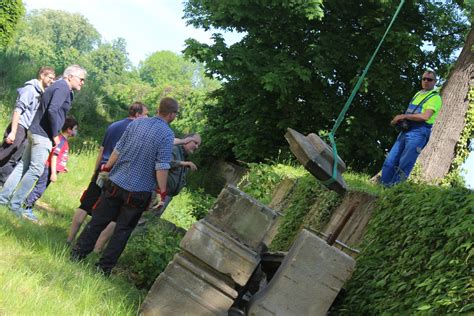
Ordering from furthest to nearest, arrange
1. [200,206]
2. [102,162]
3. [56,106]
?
[200,206]
[102,162]
[56,106]

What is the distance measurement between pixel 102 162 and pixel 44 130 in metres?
0.80

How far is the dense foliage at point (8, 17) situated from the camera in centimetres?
2462

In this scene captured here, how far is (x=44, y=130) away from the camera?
6.96 metres

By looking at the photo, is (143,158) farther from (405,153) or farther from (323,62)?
(323,62)

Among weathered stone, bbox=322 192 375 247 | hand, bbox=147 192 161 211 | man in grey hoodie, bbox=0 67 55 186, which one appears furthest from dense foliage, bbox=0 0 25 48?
weathered stone, bbox=322 192 375 247

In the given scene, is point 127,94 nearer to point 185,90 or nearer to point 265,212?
point 185,90

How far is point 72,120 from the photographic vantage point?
806cm

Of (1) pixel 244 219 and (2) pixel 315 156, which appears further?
(1) pixel 244 219

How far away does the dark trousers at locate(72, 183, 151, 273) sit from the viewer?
5.65 m

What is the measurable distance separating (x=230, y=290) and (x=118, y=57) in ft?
396

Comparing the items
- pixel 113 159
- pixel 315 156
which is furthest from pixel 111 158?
pixel 315 156

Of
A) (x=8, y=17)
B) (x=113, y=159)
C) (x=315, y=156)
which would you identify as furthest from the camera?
(x=8, y=17)

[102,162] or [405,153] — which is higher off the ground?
[405,153]

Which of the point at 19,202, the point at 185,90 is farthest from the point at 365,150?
the point at 185,90
